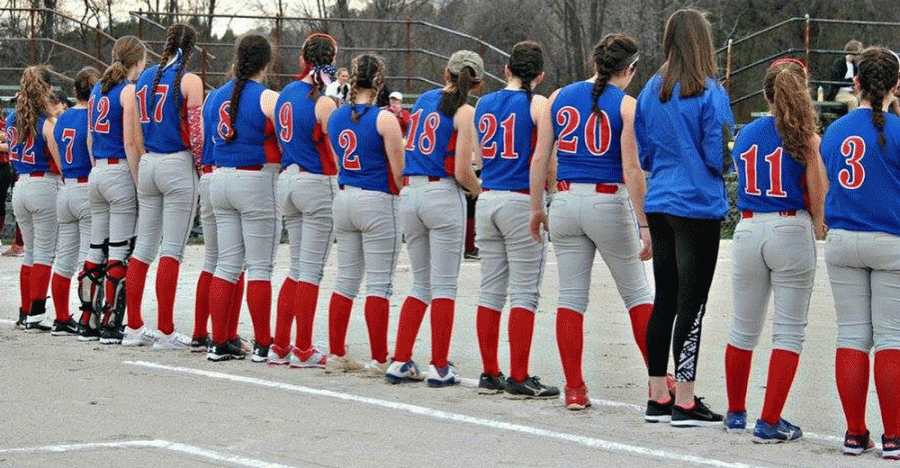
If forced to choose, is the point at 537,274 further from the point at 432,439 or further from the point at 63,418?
the point at 63,418

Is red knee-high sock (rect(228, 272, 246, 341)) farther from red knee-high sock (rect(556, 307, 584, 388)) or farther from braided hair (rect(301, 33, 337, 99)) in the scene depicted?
red knee-high sock (rect(556, 307, 584, 388))

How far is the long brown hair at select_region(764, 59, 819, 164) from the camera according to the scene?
7.25 metres

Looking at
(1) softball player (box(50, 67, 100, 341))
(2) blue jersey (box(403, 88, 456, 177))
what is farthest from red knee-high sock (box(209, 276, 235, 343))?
(2) blue jersey (box(403, 88, 456, 177))

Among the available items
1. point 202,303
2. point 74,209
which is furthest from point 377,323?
point 74,209

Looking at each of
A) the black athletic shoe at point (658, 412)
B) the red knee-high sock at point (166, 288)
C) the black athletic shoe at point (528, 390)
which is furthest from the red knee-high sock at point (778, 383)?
the red knee-high sock at point (166, 288)

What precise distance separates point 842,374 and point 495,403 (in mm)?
2101

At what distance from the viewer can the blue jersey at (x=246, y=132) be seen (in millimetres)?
9891

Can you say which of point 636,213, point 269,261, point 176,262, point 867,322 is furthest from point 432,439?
point 176,262

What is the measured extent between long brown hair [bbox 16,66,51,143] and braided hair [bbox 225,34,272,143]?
7.79 ft

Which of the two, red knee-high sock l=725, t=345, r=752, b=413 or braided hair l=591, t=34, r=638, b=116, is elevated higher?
braided hair l=591, t=34, r=638, b=116

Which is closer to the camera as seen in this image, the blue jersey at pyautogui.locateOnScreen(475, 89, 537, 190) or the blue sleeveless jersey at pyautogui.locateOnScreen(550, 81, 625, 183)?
the blue sleeveless jersey at pyautogui.locateOnScreen(550, 81, 625, 183)

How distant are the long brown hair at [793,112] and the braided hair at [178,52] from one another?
4612 millimetres

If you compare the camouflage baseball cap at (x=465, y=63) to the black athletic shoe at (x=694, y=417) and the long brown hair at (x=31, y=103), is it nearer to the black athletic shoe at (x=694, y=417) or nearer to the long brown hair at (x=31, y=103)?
the black athletic shoe at (x=694, y=417)

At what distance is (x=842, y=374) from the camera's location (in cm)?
720
